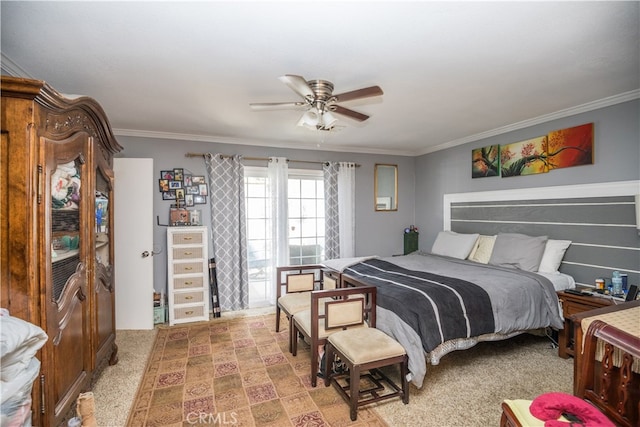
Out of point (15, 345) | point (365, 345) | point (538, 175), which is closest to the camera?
point (15, 345)

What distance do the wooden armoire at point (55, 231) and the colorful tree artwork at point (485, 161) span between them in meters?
4.32

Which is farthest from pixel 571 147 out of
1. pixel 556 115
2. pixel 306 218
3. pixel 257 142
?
pixel 257 142

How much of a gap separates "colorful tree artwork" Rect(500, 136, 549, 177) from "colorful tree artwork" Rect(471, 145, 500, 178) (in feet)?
0.26

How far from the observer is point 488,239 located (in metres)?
4.05

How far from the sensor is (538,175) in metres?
3.70

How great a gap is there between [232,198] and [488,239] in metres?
3.42

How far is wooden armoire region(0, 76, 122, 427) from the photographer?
1.46 metres

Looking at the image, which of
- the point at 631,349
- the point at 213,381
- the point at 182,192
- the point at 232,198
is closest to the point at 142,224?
the point at 182,192

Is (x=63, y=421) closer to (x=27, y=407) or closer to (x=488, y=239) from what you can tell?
(x=27, y=407)

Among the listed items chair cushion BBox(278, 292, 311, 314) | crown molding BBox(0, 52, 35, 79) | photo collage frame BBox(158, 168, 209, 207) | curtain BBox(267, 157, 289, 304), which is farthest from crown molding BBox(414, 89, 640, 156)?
crown molding BBox(0, 52, 35, 79)

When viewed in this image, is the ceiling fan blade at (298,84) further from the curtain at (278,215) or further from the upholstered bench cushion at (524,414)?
the curtain at (278,215)

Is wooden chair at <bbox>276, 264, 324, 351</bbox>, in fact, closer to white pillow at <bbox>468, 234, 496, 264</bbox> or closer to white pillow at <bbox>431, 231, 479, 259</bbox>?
white pillow at <bbox>431, 231, 479, 259</bbox>

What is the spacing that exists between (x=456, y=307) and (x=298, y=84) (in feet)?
6.68

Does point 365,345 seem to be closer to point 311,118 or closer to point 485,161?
point 311,118
